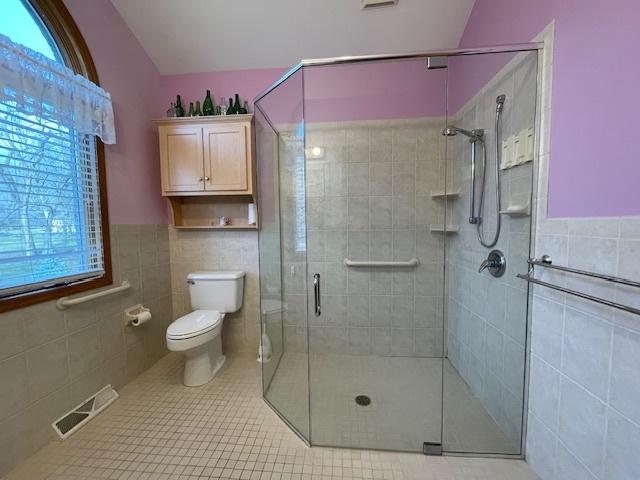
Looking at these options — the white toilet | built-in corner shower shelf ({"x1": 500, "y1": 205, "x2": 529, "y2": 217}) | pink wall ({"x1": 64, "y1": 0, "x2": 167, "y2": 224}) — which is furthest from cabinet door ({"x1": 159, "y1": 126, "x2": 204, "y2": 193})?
built-in corner shower shelf ({"x1": 500, "y1": 205, "x2": 529, "y2": 217})

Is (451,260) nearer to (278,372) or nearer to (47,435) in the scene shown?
(278,372)

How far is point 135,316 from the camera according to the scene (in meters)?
1.95

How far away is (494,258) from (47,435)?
270 centimetres

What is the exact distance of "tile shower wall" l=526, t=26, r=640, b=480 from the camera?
84 cm

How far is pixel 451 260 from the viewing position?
196 centimetres

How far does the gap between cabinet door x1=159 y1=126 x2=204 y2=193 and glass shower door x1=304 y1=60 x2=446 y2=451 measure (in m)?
0.90

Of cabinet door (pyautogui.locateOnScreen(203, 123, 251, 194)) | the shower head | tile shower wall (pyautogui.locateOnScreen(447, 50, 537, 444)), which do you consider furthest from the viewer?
cabinet door (pyautogui.locateOnScreen(203, 123, 251, 194))

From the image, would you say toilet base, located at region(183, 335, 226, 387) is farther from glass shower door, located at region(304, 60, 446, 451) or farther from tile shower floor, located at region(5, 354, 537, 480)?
glass shower door, located at region(304, 60, 446, 451)

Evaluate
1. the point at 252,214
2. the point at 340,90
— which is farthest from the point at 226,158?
the point at 340,90

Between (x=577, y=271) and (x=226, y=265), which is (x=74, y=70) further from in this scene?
(x=577, y=271)

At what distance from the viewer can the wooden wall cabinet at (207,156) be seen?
2.07m

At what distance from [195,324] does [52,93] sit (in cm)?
161

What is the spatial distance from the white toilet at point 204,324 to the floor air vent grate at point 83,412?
465 millimetres

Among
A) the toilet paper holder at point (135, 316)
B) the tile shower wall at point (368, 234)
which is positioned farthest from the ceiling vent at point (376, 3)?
the toilet paper holder at point (135, 316)
